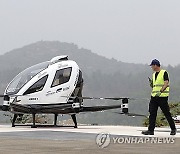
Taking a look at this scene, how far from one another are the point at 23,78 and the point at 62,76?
1.25 meters

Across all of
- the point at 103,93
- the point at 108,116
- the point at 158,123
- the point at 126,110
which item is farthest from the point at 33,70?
the point at 103,93

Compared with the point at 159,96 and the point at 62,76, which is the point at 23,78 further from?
the point at 159,96

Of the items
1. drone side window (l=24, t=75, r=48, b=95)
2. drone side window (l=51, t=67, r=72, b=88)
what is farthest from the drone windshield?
drone side window (l=51, t=67, r=72, b=88)

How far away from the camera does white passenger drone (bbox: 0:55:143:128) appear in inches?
610

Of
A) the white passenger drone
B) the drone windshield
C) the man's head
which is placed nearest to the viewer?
the man's head

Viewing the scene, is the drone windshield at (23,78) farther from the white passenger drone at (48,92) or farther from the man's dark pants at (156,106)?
the man's dark pants at (156,106)

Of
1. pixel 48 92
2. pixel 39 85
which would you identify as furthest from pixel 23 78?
pixel 48 92

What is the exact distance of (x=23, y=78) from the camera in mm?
16000

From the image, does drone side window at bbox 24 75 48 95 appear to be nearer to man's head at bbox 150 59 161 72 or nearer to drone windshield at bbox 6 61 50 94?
drone windshield at bbox 6 61 50 94

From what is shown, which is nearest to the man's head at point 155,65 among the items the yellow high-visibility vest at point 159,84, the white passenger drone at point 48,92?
the yellow high-visibility vest at point 159,84

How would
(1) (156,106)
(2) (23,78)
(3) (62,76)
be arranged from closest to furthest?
1. (1) (156,106)
2. (3) (62,76)
3. (2) (23,78)

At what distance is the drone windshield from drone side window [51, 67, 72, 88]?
1.74 ft

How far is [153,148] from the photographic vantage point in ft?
26.3

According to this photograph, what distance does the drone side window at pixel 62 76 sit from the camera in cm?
1563
